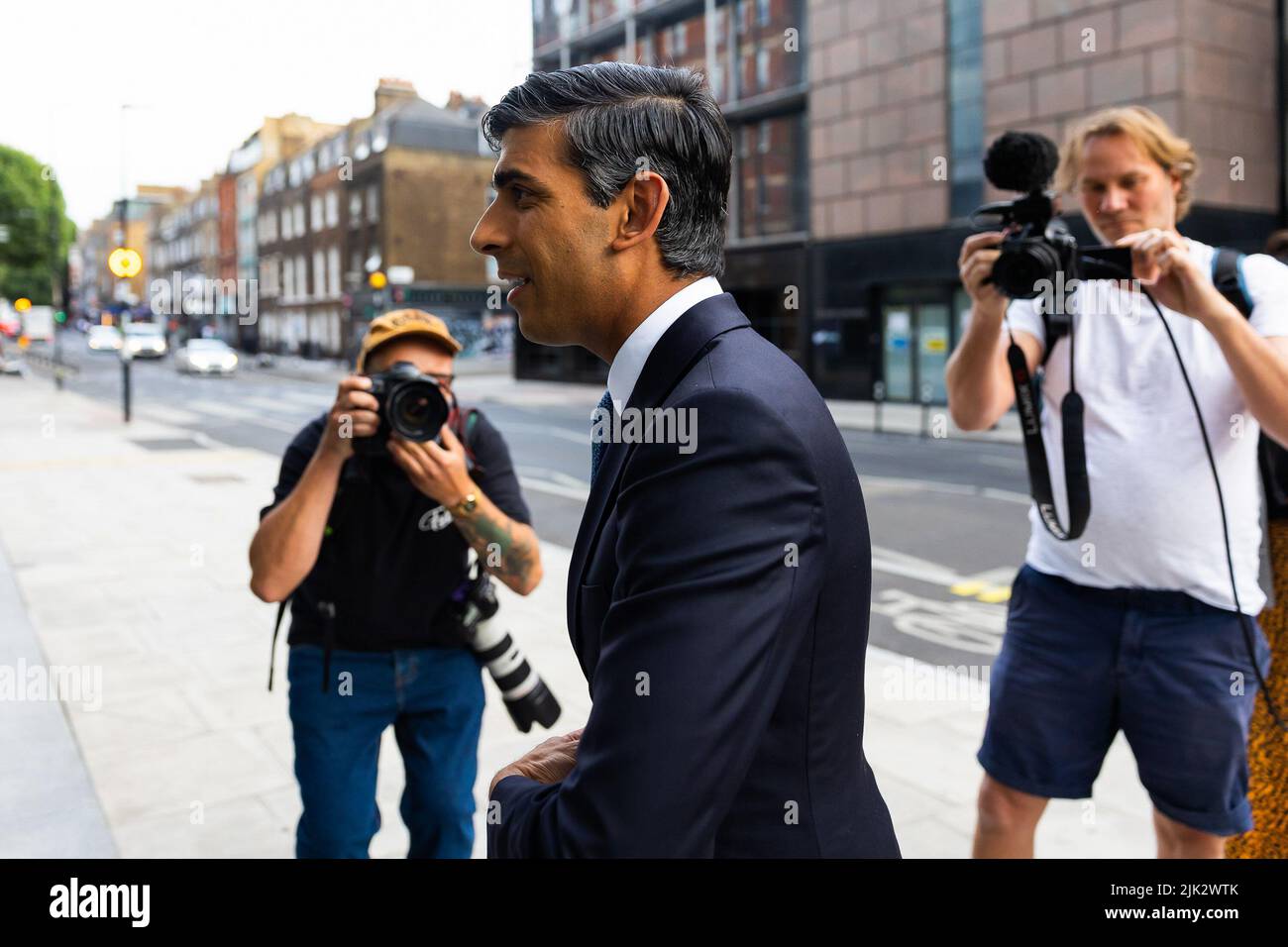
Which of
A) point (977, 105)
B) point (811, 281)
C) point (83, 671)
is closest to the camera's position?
point (83, 671)

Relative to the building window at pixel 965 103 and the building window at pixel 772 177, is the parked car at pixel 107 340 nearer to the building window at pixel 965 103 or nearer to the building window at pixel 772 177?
the building window at pixel 772 177

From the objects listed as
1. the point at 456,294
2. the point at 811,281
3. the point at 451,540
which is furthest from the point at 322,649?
the point at 456,294

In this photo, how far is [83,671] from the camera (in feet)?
18.1

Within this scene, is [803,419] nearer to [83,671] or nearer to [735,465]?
[735,465]

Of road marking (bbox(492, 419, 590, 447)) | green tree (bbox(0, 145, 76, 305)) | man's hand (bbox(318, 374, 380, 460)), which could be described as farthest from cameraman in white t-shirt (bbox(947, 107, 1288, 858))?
green tree (bbox(0, 145, 76, 305))

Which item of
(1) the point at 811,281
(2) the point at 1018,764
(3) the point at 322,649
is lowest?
(2) the point at 1018,764

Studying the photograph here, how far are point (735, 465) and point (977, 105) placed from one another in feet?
82.3

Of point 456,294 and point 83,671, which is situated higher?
point 456,294

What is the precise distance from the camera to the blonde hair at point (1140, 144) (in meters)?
2.49

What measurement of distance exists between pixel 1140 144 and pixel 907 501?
9.32 m

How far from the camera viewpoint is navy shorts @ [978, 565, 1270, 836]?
2.36 metres

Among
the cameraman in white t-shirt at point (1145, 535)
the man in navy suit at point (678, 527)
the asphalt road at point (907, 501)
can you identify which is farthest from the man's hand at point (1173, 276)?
the asphalt road at point (907, 501)

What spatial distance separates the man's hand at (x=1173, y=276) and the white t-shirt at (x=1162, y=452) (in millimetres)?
150
